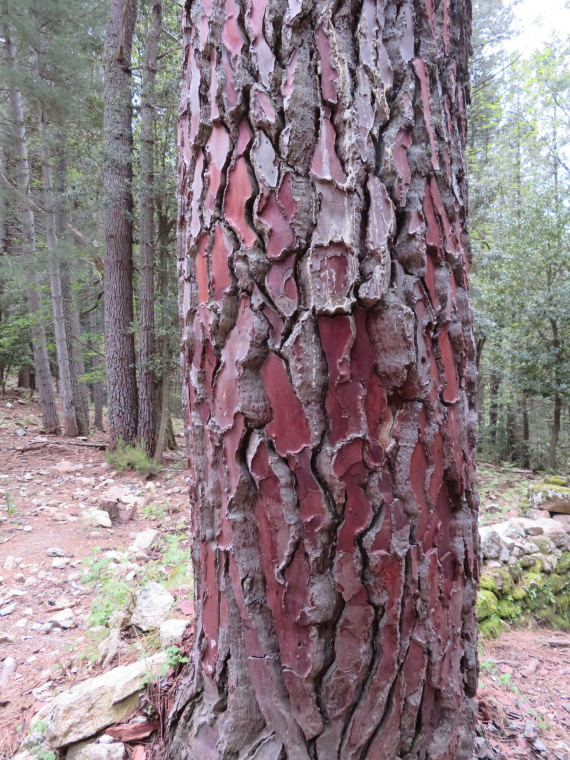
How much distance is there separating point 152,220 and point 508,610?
645 cm

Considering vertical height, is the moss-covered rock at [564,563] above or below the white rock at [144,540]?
below

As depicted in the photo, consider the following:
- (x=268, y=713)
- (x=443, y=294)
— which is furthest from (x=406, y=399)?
(x=268, y=713)

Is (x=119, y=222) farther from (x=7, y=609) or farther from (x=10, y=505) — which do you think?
(x=7, y=609)

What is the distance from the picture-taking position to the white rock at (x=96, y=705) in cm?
136

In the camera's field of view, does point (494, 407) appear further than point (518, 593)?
Yes

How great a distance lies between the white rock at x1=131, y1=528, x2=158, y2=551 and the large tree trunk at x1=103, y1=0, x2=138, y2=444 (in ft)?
10.8

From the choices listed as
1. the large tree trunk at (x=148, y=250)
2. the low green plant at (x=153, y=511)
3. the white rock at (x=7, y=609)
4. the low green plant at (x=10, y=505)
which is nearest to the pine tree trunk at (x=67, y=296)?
the large tree trunk at (x=148, y=250)

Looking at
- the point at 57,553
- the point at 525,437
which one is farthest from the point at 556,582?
the point at 525,437

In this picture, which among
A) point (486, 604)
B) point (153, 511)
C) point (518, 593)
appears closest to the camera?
point (486, 604)

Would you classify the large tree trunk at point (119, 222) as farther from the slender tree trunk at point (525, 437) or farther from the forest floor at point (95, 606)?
the slender tree trunk at point (525, 437)

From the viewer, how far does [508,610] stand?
3.01 meters

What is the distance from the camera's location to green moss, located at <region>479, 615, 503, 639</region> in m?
2.69

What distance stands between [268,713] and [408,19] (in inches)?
62.4

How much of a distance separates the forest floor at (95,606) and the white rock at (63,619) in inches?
1.3
